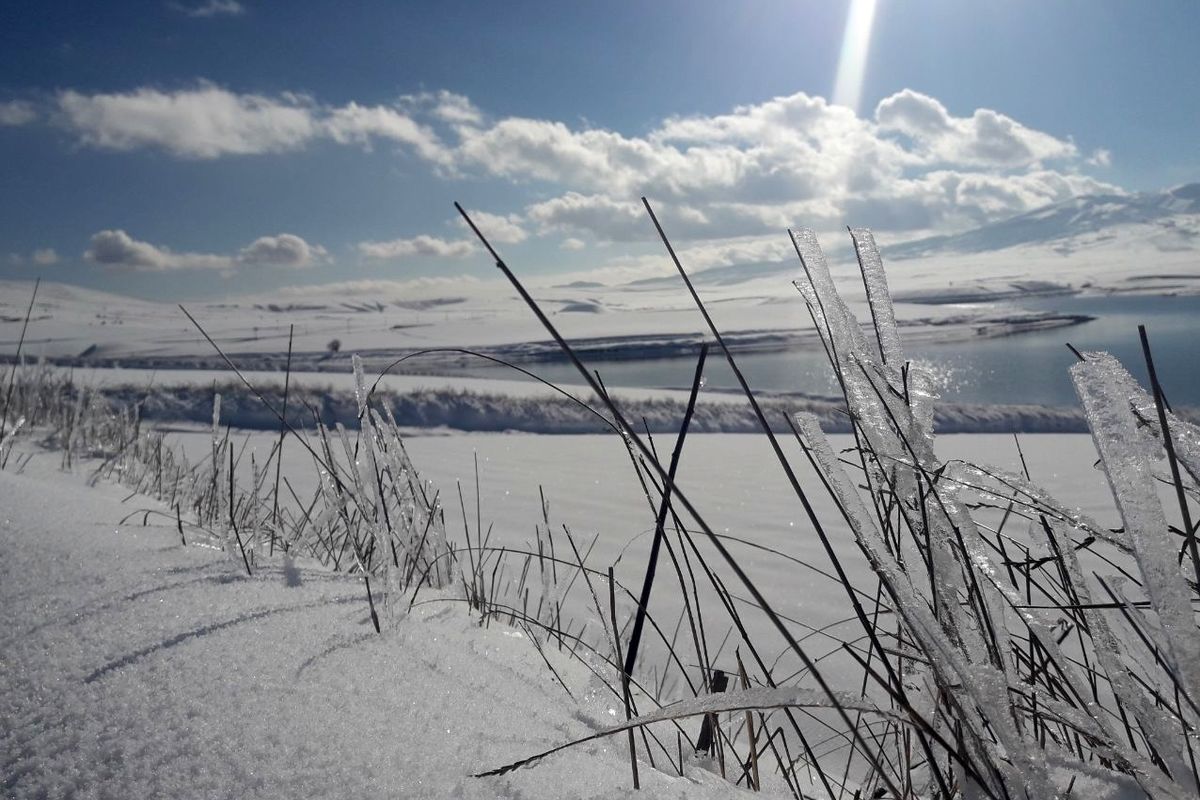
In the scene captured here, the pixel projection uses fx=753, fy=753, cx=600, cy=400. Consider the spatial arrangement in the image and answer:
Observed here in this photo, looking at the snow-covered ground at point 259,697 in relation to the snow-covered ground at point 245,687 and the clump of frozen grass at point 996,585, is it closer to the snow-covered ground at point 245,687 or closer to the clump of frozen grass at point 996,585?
the snow-covered ground at point 245,687

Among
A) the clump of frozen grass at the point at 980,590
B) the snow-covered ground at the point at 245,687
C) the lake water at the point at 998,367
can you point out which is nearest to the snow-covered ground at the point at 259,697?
the snow-covered ground at the point at 245,687

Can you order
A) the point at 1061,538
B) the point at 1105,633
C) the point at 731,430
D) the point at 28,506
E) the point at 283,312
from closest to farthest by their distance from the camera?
the point at 1105,633 → the point at 1061,538 → the point at 28,506 → the point at 731,430 → the point at 283,312

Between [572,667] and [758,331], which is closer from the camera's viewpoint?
[572,667]

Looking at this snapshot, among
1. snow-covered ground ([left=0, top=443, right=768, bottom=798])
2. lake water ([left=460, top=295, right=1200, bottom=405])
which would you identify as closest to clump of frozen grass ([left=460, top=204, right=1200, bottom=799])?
snow-covered ground ([left=0, top=443, right=768, bottom=798])

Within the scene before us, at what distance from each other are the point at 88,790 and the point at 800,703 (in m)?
0.64

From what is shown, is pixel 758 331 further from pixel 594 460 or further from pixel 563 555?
pixel 563 555

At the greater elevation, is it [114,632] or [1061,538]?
[1061,538]

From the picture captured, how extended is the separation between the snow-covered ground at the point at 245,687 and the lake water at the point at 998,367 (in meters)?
8.13

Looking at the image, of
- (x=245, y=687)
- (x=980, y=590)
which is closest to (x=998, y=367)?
(x=980, y=590)

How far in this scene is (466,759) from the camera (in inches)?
29.6

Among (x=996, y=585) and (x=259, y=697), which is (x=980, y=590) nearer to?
(x=996, y=585)

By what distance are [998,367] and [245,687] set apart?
15.5m

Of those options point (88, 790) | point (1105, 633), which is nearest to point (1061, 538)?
point (1105, 633)

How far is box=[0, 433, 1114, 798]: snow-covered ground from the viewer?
2.35 ft
